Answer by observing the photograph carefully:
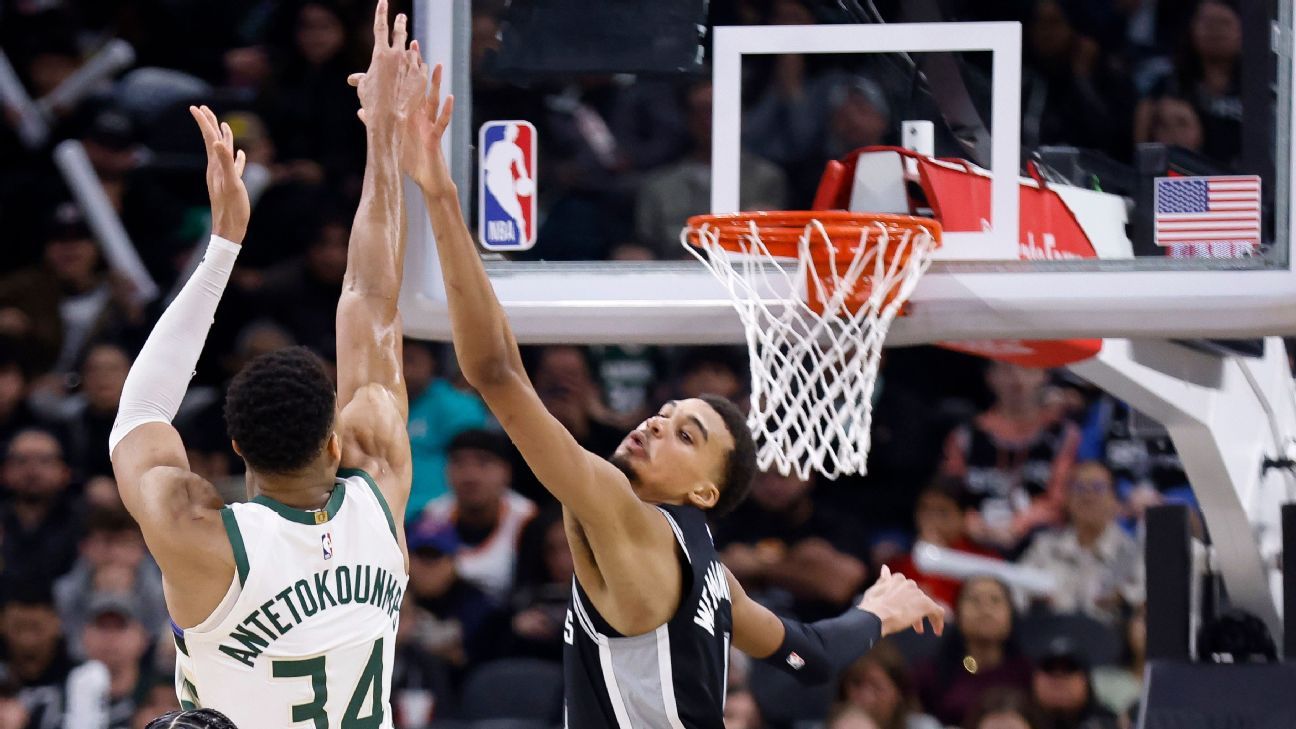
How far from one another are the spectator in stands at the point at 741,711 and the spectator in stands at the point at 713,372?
1.20 meters

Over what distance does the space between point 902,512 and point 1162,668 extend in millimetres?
2100

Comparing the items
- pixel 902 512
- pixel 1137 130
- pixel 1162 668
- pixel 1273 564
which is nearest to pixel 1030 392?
pixel 902 512

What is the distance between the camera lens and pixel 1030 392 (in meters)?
6.92

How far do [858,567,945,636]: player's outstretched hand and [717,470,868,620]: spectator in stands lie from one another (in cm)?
256

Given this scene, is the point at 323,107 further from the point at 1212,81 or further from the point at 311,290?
the point at 1212,81

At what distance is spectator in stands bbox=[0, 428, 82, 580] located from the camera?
688 centimetres

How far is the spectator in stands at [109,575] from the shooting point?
22.1ft

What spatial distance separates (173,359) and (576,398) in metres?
4.05

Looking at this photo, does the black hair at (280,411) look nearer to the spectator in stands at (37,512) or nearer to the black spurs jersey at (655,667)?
the black spurs jersey at (655,667)

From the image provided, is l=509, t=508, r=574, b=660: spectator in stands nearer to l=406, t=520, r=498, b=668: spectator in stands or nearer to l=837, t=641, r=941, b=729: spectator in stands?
l=406, t=520, r=498, b=668: spectator in stands

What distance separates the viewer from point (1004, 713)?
20.0 ft

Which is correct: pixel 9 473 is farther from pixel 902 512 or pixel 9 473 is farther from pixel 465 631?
pixel 902 512

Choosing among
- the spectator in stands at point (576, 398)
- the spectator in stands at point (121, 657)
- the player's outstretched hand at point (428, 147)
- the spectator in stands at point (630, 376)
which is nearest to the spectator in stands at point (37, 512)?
the spectator in stands at point (121, 657)

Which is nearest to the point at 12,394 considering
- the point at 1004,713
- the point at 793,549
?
the point at 793,549
